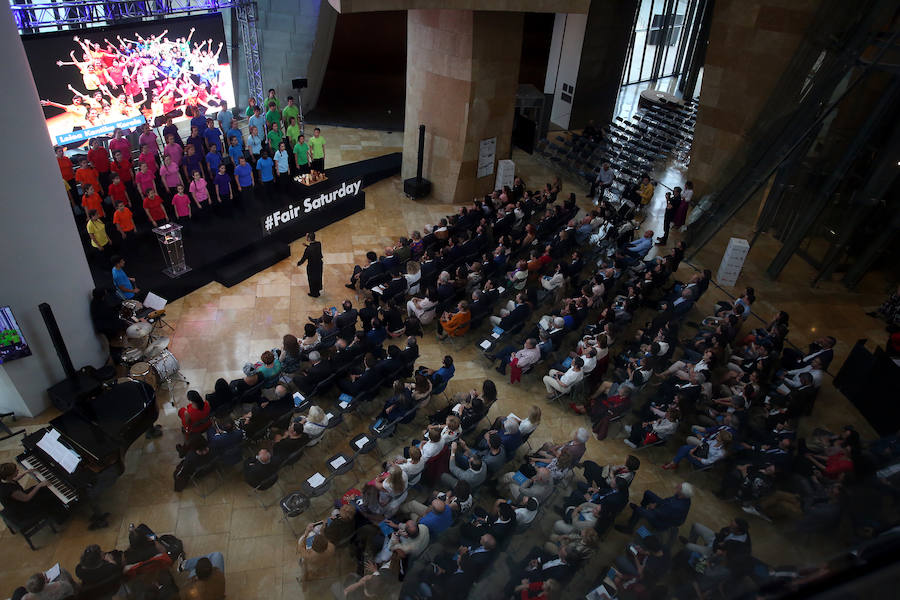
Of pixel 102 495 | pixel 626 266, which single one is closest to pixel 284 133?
pixel 626 266

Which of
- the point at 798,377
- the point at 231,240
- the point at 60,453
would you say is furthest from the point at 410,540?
A: the point at 231,240

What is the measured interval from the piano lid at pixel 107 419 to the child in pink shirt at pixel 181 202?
5.04 meters

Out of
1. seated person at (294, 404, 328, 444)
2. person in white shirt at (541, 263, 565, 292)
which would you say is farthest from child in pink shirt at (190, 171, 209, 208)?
person in white shirt at (541, 263, 565, 292)

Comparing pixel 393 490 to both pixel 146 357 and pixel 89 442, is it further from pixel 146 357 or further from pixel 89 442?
pixel 146 357

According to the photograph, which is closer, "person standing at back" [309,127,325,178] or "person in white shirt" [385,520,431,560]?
"person in white shirt" [385,520,431,560]

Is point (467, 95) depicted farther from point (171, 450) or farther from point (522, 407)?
point (171, 450)

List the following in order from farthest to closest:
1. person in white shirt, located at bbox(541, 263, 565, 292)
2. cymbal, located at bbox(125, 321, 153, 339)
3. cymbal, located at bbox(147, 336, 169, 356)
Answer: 1. person in white shirt, located at bbox(541, 263, 565, 292)
2. cymbal, located at bbox(125, 321, 153, 339)
3. cymbal, located at bbox(147, 336, 169, 356)

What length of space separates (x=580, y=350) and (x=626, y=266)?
3.59m

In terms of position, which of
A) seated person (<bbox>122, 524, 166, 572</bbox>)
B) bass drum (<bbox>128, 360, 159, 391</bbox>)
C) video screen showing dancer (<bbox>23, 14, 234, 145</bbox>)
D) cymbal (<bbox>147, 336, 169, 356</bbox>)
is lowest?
bass drum (<bbox>128, 360, 159, 391</bbox>)

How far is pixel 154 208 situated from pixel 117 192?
27.5 inches

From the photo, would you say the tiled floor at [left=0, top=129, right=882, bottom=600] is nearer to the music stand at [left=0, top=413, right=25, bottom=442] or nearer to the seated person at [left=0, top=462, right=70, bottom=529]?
the music stand at [left=0, top=413, right=25, bottom=442]

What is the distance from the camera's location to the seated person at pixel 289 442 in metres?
7.57

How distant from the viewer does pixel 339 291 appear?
40.2 ft

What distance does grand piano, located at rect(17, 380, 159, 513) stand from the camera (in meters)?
7.10
